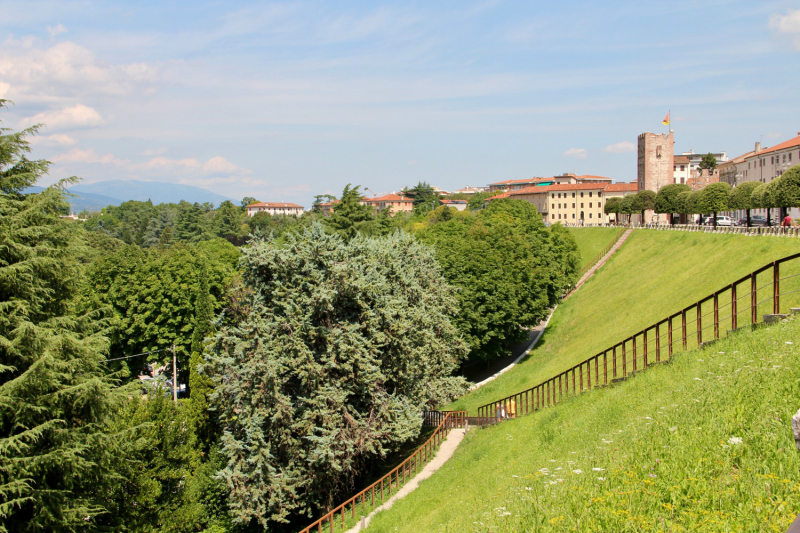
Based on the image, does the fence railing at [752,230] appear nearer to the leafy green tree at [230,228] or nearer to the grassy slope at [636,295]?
the grassy slope at [636,295]

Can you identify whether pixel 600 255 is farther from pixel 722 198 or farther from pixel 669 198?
pixel 722 198

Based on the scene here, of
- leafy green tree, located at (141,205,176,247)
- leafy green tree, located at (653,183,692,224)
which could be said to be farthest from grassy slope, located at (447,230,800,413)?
leafy green tree, located at (141,205,176,247)

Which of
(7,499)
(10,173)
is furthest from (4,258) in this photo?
(7,499)

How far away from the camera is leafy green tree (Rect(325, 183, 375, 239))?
53.7 m

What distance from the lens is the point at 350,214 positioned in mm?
54531

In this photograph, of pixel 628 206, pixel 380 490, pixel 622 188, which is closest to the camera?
pixel 380 490

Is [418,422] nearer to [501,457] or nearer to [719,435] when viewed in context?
[501,457]

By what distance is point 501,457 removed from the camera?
13594 mm

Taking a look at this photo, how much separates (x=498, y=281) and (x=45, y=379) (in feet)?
97.9

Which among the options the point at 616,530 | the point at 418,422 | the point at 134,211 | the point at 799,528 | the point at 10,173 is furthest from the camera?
the point at 134,211

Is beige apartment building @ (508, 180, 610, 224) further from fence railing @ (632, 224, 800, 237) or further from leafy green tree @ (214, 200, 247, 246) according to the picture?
leafy green tree @ (214, 200, 247, 246)

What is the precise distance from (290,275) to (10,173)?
7905mm

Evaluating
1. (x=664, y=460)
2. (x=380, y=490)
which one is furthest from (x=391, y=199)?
(x=664, y=460)

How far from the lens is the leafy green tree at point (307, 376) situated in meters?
16.0
